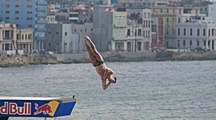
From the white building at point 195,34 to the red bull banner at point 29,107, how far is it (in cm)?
3862

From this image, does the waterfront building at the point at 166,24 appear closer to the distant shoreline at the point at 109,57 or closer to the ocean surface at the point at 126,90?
the distant shoreline at the point at 109,57

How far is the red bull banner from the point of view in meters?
8.92

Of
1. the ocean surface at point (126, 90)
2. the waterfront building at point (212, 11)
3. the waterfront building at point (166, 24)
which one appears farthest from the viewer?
the waterfront building at point (212, 11)

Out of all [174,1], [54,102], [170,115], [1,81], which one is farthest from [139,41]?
[54,102]

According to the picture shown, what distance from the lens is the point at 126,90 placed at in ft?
77.7

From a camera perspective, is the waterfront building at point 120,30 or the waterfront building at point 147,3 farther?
the waterfront building at point 147,3

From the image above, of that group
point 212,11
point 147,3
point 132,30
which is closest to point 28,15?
point 132,30

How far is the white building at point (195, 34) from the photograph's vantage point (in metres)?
47.7

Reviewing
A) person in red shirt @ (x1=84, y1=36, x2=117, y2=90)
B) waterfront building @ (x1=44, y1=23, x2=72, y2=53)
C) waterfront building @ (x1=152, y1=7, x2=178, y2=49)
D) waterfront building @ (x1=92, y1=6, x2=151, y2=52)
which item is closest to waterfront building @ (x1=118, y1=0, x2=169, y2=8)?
waterfront building @ (x1=152, y1=7, x2=178, y2=49)

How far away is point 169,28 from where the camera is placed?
48.5 metres

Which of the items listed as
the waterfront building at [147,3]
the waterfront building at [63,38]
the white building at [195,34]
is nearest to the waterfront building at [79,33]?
the waterfront building at [63,38]

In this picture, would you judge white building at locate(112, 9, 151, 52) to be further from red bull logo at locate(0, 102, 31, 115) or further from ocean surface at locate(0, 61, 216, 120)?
red bull logo at locate(0, 102, 31, 115)

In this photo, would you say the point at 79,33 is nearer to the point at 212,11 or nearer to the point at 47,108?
the point at 212,11

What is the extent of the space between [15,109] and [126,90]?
581 inches
